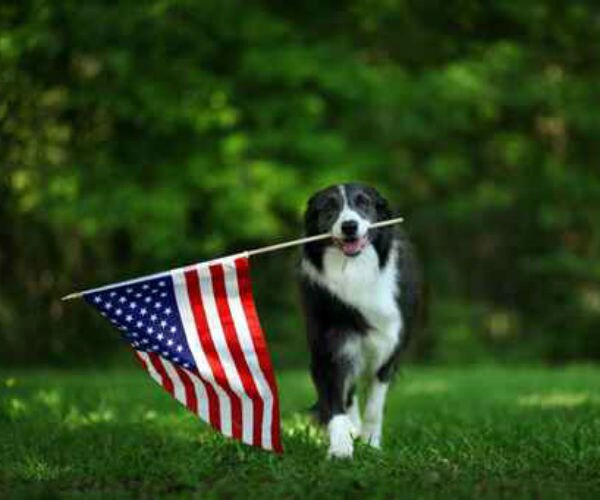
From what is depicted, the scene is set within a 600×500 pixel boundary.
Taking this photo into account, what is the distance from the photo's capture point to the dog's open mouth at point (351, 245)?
6.20 metres

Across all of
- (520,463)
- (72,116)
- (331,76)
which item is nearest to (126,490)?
(520,463)

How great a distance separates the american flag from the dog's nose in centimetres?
76

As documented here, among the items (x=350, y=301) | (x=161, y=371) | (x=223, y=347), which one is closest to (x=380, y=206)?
(x=350, y=301)

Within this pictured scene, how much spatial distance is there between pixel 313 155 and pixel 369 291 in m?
10.4

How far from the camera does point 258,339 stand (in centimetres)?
598

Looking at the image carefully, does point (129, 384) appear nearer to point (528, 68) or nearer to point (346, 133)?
point (346, 133)

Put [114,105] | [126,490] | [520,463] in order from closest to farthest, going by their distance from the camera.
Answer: [126,490]
[520,463]
[114,105]

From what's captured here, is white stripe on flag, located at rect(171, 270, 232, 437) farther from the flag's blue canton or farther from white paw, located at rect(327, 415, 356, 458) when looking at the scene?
white paw, located at rect(327, 415, 356, 458)

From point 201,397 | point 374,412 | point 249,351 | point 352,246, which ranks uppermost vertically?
point 352,246

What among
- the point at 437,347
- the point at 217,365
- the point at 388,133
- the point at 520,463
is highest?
the point at 388,133

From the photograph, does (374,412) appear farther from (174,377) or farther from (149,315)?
(149,315)

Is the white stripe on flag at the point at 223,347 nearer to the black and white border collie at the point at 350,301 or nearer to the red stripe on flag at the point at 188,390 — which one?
the red stripe on flag at the point at 188,390

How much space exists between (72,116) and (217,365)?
8542 mm

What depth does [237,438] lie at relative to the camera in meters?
5.91
